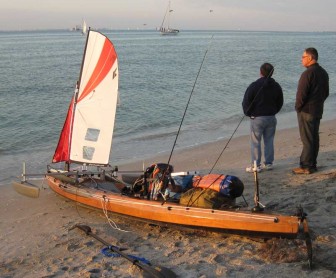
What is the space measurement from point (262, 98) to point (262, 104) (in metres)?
0.10

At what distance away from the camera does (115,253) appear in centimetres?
498

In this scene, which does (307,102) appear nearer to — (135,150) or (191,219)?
(191,219)

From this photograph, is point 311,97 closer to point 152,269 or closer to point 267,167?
point 267,167

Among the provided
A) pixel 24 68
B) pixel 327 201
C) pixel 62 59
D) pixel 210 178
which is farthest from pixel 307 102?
pixel 62 59

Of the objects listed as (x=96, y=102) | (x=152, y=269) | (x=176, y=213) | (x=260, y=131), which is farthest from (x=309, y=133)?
(x=152, y=269)

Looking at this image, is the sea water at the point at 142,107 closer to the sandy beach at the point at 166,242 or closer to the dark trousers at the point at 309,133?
the sandy beach at the point at 166,242

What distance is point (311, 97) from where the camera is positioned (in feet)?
22.7

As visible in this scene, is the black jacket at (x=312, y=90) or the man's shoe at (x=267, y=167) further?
the man's shoe at (x=267, y=167)

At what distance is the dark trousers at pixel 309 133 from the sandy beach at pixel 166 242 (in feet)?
1.04

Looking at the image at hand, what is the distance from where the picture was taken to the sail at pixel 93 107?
7320 millimetres

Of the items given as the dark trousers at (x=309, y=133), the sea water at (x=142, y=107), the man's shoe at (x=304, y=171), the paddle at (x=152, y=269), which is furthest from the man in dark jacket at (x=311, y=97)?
the paddle at (x=152, y=269)

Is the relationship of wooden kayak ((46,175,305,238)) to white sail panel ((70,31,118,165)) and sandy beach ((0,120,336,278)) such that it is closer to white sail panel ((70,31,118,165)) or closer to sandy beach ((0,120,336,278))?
sandy beach ((0,120,336,278))

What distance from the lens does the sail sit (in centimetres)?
732

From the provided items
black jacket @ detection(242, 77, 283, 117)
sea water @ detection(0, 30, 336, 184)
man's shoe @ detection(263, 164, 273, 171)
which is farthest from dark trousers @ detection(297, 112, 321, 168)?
sea water @ detection(0, 30, 336, 184)
